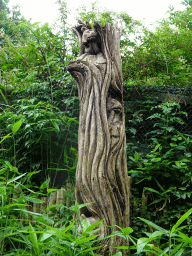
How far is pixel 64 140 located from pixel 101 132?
0.96 metres

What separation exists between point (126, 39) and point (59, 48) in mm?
1380

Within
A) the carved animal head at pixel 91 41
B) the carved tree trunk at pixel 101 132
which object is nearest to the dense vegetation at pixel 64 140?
the carved tree trunk at pixel 101 132

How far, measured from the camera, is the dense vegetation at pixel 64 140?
4.07 feet

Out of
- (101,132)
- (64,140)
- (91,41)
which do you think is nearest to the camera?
(101,132)

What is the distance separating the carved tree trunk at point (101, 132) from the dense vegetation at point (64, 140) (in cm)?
Result: 21

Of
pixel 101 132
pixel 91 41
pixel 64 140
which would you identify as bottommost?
pixel 64 140

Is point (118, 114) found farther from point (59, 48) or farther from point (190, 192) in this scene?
point (59, 48)

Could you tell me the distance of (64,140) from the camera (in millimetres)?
2395

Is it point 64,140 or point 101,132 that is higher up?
point 101,132

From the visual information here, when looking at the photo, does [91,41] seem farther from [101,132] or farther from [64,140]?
[64,140]

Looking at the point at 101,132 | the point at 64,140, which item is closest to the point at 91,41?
the point at 101,132

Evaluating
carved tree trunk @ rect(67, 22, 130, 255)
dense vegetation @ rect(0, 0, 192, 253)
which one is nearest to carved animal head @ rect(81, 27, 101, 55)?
carved tree trunk @ rect(67, 22, 130, 255)

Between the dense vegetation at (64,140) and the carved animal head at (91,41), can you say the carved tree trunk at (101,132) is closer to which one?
the carved animal head at (91,41)

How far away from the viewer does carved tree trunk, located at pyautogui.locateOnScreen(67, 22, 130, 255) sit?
4.75ft
